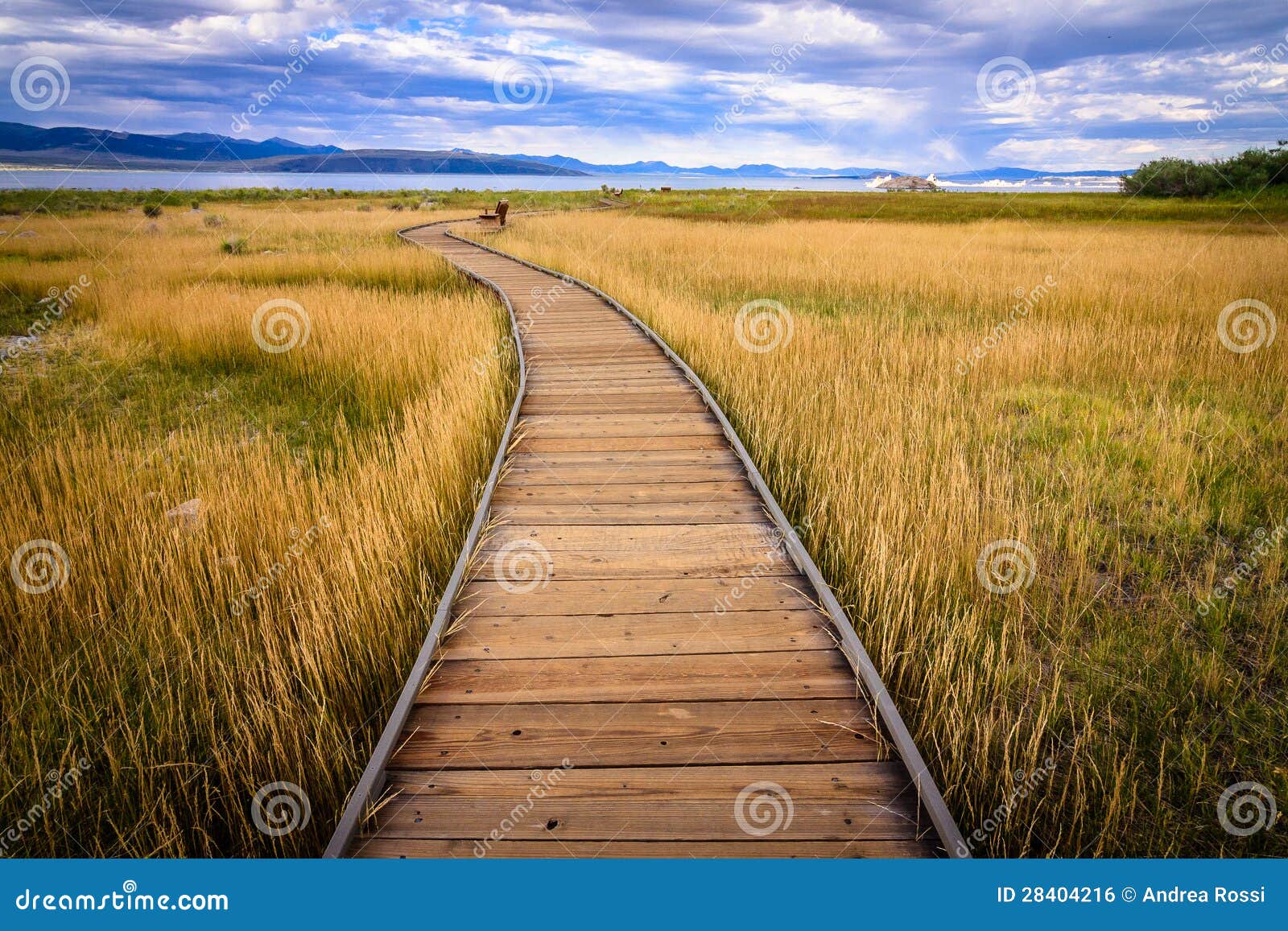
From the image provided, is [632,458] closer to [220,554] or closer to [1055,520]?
[220,554]

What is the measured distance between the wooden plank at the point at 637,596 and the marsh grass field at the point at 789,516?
0.40 metres

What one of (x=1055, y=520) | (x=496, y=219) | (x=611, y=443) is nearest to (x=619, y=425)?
(x=611, y=443)

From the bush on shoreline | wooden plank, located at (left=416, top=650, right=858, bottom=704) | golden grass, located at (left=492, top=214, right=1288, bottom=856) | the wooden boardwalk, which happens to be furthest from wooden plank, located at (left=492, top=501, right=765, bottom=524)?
the bush on shoreline

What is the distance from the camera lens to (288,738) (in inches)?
113

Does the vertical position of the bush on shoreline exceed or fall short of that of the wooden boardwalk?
it exceeds it

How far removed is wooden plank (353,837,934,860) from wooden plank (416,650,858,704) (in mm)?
695

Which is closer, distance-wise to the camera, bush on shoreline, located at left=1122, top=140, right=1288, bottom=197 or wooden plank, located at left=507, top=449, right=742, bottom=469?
wooden plank, located at left=507, top=449, right=742, bottom=469

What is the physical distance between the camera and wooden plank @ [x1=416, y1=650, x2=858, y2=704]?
289 centimetres

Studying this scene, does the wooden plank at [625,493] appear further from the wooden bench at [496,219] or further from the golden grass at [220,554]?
the wooden bench at [496,219]

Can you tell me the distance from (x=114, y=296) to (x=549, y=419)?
427 inches

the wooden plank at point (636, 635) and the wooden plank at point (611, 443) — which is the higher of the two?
the wooden plank at point (611, 443)

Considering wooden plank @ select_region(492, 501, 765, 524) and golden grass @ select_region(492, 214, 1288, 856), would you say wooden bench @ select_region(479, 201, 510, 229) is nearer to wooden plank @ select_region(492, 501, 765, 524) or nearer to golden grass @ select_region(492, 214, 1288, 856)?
golden grass @ select_region(492, 214, 1288, 856)

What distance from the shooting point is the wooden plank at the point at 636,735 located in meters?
2.55

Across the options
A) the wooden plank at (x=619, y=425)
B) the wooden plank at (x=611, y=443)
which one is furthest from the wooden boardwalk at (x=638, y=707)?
the wooden plank at (x=619, y=425)
